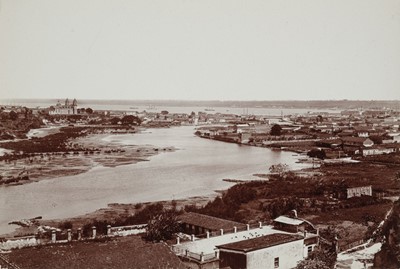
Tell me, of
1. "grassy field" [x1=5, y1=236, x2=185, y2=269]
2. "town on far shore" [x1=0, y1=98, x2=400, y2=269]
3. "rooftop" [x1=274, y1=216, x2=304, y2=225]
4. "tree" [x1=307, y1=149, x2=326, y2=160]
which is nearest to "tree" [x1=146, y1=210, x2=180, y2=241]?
"town on far shore" [x1=0, y1=98, x2=400, y2=269]

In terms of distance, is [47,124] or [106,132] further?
[106,132]

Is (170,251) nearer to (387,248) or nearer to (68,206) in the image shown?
(387,248)

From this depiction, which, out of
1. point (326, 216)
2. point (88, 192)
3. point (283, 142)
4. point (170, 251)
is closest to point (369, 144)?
point (326, 216)

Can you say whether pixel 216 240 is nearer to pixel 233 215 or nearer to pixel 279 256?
pixel 279 256

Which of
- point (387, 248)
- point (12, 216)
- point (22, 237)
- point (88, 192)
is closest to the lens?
point (387, 248)

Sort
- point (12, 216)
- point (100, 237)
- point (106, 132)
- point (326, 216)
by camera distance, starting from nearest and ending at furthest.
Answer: point (100, 237) → point (12, 216) → point (326, 216) → point (106, 132)

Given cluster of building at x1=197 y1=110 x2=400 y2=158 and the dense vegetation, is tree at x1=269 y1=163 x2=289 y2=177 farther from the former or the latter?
the dense vegetation

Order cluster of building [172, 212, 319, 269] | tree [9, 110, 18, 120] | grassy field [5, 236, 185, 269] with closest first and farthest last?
grassy field [5, 236, 185, 269], cluster of building [172, 212, 319, 269], tree [9, 110, 18, 120]

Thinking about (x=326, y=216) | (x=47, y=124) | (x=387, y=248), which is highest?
(x=47, y=124)
